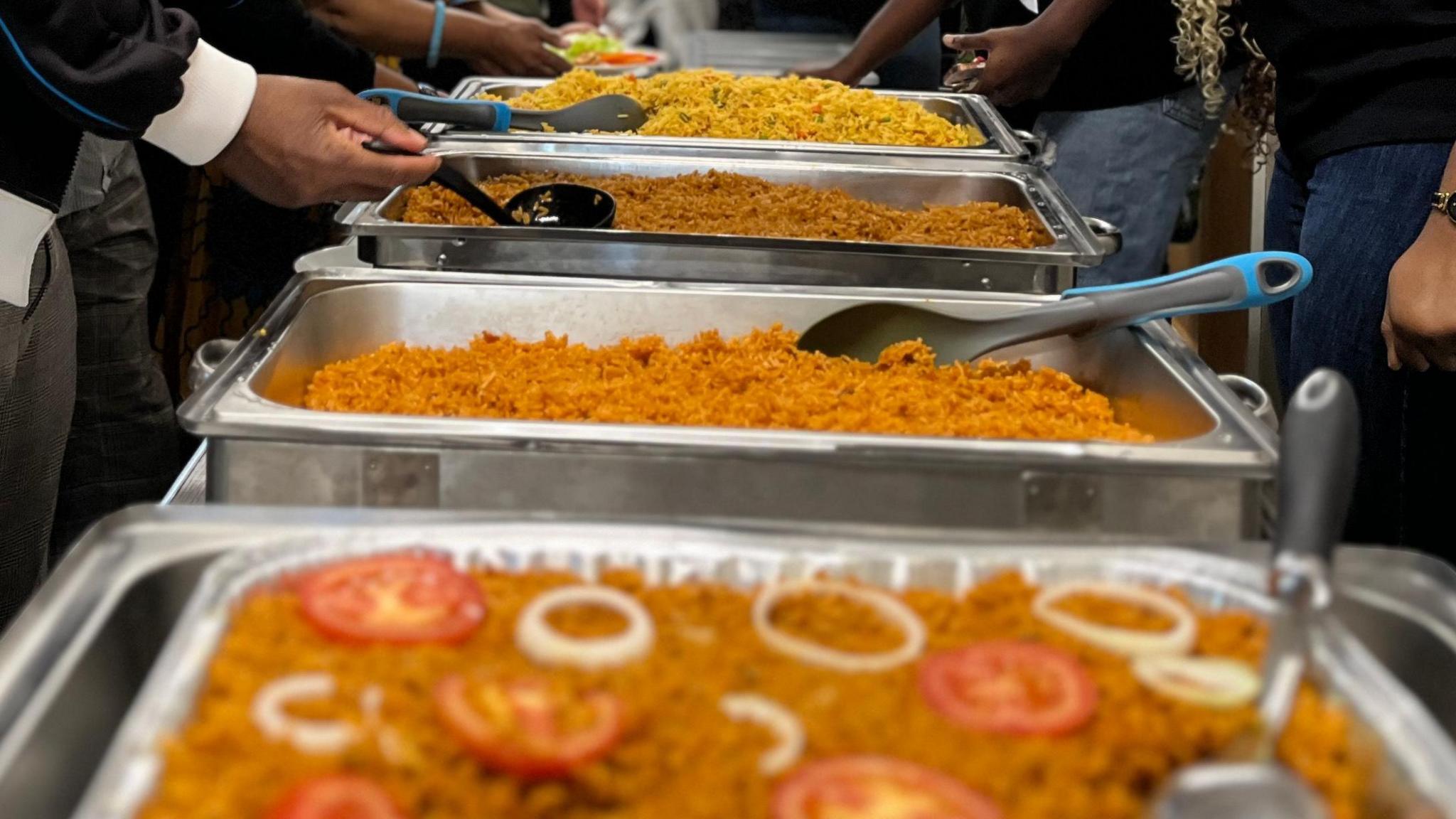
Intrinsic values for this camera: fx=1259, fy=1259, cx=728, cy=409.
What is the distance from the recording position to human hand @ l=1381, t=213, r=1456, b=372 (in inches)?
59.8

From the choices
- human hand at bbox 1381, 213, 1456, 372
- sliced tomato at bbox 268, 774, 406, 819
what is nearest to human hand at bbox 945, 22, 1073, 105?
human hand at bbox 1381, 213, 1456, 372

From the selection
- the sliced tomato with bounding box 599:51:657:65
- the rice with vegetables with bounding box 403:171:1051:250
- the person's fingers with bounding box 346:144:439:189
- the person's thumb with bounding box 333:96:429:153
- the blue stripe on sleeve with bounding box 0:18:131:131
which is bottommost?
the rice with vegetables with bounding box 403:171:1051:250

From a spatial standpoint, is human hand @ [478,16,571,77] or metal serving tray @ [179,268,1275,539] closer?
metal serving tray @ [179,268,1275,539]

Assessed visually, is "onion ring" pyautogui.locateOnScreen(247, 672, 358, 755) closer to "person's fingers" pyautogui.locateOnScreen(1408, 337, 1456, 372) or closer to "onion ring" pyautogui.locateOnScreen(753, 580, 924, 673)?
"onion ring" pyautogui.locateOnScreen(753, 580, 924, 673)

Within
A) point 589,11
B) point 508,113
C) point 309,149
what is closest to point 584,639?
point 309,149

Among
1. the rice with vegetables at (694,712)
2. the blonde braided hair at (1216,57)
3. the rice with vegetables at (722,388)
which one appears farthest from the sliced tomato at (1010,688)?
the blonde braided hair at (1216,57)

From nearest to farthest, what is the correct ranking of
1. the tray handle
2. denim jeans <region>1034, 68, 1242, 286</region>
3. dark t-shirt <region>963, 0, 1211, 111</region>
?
the tray handle, dark t-shirt <region>963, 0, 1211, 111</region>, denim jeans <region>1034, 68, 1242, 286</region>

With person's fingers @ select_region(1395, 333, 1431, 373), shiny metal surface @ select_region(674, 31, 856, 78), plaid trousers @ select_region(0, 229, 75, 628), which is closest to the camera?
person's fingers @ select_region(1395, 333, 1431, 373)

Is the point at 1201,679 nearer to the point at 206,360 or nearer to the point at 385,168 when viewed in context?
the point at 206,360

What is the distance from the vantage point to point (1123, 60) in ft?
9.29

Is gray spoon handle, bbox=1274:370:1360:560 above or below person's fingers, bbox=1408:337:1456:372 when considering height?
above

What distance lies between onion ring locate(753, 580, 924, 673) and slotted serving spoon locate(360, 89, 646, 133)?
5.63ft

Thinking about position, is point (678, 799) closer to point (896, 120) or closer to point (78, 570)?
point (78, 570)

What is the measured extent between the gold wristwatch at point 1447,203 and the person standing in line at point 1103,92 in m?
1.04
